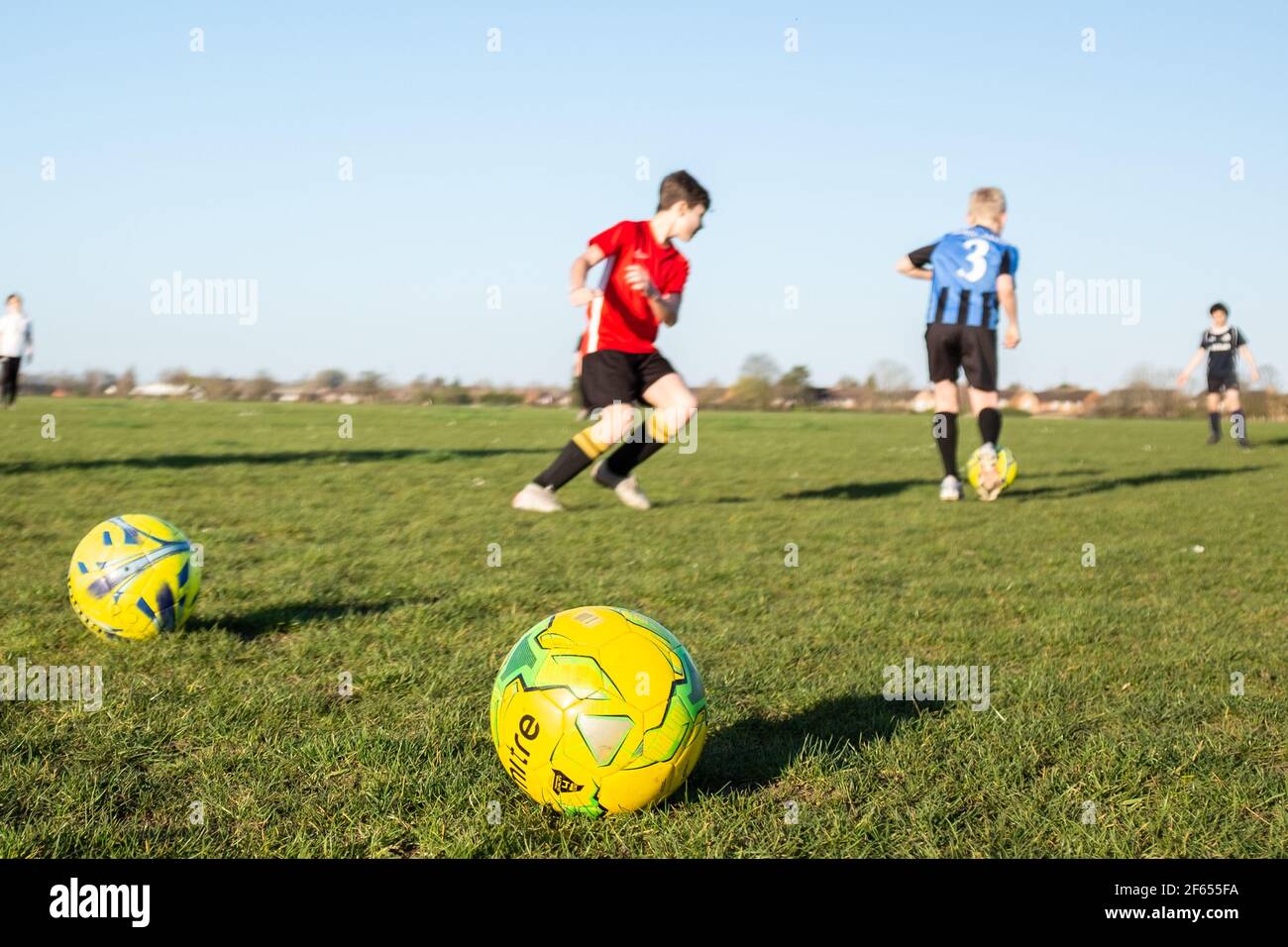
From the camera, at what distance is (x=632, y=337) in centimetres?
877

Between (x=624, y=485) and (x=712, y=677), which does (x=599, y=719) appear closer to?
(x=712, y=677)

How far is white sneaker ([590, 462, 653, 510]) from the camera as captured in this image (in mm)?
9500

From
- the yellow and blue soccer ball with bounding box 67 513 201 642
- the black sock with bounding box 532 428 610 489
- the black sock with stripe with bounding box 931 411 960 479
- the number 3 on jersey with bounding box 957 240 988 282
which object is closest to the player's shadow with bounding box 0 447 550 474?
the black sock with bounding box 532 428 610 489

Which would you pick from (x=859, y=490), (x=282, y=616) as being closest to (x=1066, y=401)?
(x=859, y=490)

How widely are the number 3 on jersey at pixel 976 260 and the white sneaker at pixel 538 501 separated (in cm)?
465

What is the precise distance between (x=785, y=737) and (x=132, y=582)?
9.25ft

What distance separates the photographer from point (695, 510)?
31.4 ft

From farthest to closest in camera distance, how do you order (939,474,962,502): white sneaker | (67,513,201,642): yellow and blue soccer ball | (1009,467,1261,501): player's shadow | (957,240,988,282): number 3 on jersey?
(1009,467,1261,501): player's shadow < (939,474,962,502): white sneaker < (957,240,988,282): number 3 on jersey < (67,513,201,642): yellow and blue soccer ball

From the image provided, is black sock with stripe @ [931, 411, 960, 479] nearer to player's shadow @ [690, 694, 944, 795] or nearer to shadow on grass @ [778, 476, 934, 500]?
shadow on grass @ [778, 476, 934, 500]

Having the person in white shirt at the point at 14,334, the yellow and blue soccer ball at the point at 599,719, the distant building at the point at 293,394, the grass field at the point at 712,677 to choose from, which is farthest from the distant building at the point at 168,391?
the yellow and blue soccer ball at the point at 599,719

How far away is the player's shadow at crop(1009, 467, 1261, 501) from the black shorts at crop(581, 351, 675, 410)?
4.38 meters
